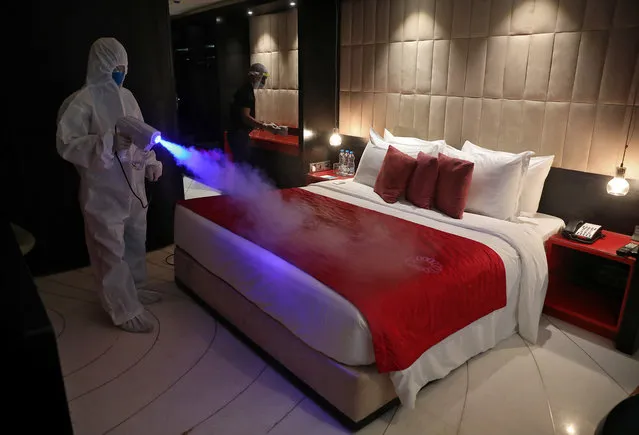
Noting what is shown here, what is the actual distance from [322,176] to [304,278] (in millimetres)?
2497

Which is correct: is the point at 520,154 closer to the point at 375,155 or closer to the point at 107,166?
the point at 375,155

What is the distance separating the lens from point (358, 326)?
6.53ft

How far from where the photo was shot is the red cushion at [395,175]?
3588mm

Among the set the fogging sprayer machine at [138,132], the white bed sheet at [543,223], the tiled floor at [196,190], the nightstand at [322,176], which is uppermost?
the fogging sprayer machine at [138,132]

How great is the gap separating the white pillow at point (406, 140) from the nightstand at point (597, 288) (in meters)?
1.25

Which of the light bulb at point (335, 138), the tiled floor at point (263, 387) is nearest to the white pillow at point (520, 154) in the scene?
the tiled floor at point (263, 387)

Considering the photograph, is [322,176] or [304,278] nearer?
[304,278]

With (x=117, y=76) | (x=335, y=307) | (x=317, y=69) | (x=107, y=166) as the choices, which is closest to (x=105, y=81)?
(x=117, y=76)

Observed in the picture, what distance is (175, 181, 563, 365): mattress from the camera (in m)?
2.04

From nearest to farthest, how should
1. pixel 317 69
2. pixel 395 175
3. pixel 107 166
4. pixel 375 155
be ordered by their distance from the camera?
pixel 107 166
pixel 395 175
pixel 375 155
pixel 317 69

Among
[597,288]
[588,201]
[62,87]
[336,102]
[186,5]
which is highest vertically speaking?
[186,5]

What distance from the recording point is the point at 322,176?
15.3 feet

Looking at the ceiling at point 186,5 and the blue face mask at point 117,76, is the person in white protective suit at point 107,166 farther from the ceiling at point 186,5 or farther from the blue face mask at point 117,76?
the ceiling at point 186,5

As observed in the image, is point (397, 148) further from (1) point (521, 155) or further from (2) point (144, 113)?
(2) point (144, 113)
